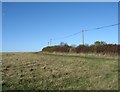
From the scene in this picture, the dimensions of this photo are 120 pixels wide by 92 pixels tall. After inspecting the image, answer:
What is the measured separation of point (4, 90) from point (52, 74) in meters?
3.56

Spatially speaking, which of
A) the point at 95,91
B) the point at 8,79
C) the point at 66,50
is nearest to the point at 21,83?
the point at 8,79

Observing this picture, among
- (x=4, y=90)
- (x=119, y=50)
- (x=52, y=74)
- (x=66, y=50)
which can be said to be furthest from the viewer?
(x=66, y=50)

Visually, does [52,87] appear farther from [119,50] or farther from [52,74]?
[119,50]

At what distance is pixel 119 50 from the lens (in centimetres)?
2917

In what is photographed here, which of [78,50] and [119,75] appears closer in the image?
[119,75]

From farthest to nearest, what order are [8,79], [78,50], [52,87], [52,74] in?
1. [78,50]
2. [52,74]
3. [8,79]
4. [52,87]

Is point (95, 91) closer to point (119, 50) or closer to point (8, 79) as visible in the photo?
point (8, 79)

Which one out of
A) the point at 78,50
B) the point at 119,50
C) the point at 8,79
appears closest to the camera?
the point at 8,79

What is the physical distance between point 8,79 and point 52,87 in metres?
2.24

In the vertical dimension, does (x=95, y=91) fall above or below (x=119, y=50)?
below

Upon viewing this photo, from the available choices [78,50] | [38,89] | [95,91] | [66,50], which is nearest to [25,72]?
[38,89]

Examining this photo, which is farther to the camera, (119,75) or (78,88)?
(119,75)

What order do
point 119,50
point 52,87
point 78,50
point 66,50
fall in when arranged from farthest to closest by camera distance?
point 66,50, point 78,50, point 119,50, point 52,87

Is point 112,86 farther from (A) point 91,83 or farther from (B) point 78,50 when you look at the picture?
(B) point 78,50
